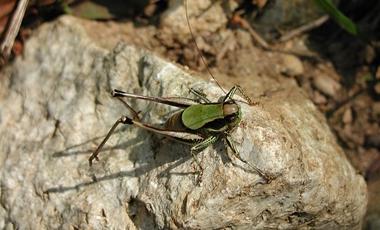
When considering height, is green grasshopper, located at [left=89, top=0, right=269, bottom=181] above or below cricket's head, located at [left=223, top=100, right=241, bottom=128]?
below

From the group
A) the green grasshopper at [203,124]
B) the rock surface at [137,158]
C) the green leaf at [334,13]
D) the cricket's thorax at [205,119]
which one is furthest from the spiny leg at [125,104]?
the green leaf at [334,13]

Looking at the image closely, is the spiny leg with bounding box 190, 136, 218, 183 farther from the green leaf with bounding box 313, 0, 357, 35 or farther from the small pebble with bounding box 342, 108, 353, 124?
the small pebble with bounding box 342, 108, 353, 124

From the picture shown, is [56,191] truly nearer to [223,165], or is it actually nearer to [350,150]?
[223,165]

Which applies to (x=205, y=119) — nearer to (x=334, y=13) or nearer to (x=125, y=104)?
(x=125, y=104)

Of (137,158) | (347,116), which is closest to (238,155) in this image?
(137,158)

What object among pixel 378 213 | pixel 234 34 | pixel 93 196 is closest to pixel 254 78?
pixel 234 34

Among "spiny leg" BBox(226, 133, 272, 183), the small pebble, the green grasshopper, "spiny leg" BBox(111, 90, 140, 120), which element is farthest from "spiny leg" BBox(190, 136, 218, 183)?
the small pebble
